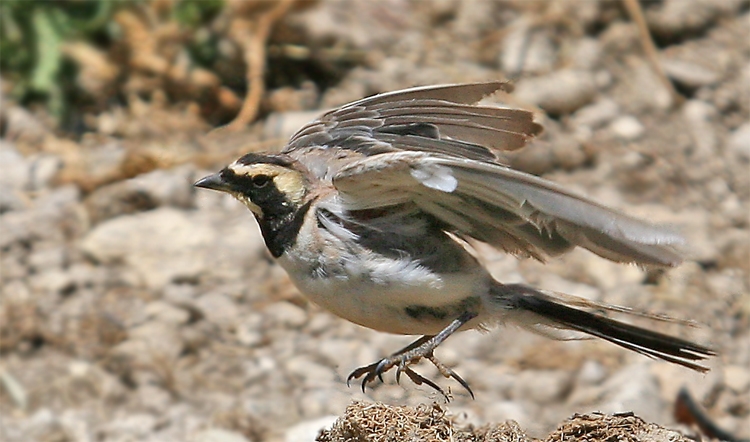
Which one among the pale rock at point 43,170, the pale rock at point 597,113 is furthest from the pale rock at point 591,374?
the pale rock at point 43,170

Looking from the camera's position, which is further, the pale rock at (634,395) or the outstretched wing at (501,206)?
the pale rock at (634,395)

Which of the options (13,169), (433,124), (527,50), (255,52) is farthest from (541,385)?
(13,169)

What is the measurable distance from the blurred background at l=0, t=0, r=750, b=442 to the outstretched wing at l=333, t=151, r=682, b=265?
29.0 inches

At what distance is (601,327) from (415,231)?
0.84 metres

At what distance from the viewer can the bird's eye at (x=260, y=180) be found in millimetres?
5109

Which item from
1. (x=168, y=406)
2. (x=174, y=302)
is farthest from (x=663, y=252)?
(x=174, y=302)

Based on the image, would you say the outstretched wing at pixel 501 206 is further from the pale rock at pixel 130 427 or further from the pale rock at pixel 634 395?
the pale rock at pixel 130 427

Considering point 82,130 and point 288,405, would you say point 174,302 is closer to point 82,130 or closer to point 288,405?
point 288,405

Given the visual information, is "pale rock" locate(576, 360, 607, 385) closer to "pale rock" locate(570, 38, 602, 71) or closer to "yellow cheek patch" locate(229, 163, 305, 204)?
"yellow cheek patch" locate(229, 163, 305, 204)

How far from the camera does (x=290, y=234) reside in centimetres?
505

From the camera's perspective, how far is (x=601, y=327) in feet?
16.3

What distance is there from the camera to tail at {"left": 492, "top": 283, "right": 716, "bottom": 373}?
4.84m

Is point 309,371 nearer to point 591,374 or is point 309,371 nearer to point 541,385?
point 541,385

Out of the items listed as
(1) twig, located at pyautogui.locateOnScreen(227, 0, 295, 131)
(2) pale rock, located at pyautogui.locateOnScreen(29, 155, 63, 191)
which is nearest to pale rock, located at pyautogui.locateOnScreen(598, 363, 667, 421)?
(1) twig, located at pyautogui.locateOnScreen(227, 0, 295, 131)
